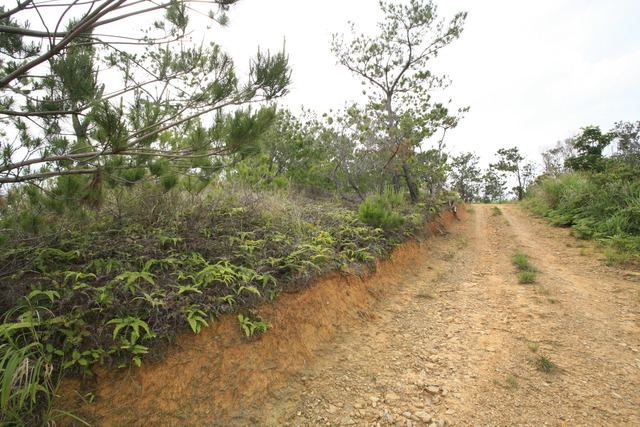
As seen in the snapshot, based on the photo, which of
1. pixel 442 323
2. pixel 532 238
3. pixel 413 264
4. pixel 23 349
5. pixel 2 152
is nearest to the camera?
pixel 23 349

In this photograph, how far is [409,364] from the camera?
3.69m

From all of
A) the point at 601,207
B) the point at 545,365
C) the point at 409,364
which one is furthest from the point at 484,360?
the point at 601,207

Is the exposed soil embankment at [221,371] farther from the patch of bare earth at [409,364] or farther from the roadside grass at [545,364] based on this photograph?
the roadside grass at [545,364]

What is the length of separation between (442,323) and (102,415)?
4.32 m

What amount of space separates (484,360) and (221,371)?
306cm

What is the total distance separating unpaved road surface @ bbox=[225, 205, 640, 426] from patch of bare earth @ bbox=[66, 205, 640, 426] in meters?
0.01

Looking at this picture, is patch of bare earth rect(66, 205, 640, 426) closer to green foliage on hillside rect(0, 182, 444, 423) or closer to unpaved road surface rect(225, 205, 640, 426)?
unpaved road surface rect(225, 205, 640, 426)

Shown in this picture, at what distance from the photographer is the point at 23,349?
224cm

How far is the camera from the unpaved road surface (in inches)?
112

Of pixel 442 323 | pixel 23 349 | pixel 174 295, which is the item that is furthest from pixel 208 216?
pixel 442 323

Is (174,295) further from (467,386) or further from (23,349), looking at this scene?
(467,386)

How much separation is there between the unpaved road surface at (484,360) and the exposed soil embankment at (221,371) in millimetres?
173

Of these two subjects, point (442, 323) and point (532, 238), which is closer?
point (442, 323)

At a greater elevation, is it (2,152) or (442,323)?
(2,152)
